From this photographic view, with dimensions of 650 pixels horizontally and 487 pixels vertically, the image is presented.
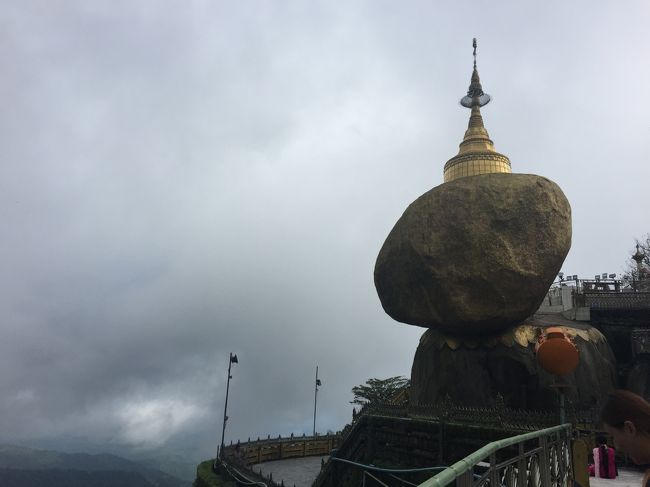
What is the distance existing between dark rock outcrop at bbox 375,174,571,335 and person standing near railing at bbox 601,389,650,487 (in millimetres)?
18889

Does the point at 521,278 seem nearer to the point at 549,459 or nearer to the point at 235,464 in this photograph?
the point at 549,459

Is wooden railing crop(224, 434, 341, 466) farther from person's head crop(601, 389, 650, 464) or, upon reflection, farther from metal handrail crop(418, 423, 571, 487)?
person's head crop(601, 389, 650, 464)

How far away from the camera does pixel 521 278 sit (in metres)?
21.3

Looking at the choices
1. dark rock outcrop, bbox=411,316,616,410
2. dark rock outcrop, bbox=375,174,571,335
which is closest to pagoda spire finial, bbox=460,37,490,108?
dark rock outcrop, bbox=375,174,571,335

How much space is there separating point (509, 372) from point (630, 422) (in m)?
20.6

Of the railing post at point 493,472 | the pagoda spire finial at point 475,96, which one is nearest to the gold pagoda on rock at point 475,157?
the pagoda spire finial at point 475,96

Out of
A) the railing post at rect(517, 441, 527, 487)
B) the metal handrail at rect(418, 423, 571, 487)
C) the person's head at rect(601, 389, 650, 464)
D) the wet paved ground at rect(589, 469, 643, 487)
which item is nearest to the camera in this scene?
the metal handrail at rect(418, 423, 571, 487)

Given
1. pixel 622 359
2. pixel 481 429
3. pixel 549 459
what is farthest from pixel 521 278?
pixel 549 459

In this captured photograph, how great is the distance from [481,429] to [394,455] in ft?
17.3

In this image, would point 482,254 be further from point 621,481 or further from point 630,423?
point 630,423

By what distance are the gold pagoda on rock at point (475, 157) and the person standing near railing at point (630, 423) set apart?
90.7 ft

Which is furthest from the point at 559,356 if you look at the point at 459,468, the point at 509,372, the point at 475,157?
the point at 475,157

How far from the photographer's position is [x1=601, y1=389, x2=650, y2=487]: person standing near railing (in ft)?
10.4

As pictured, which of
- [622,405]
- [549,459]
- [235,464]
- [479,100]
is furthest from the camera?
[479,100]
